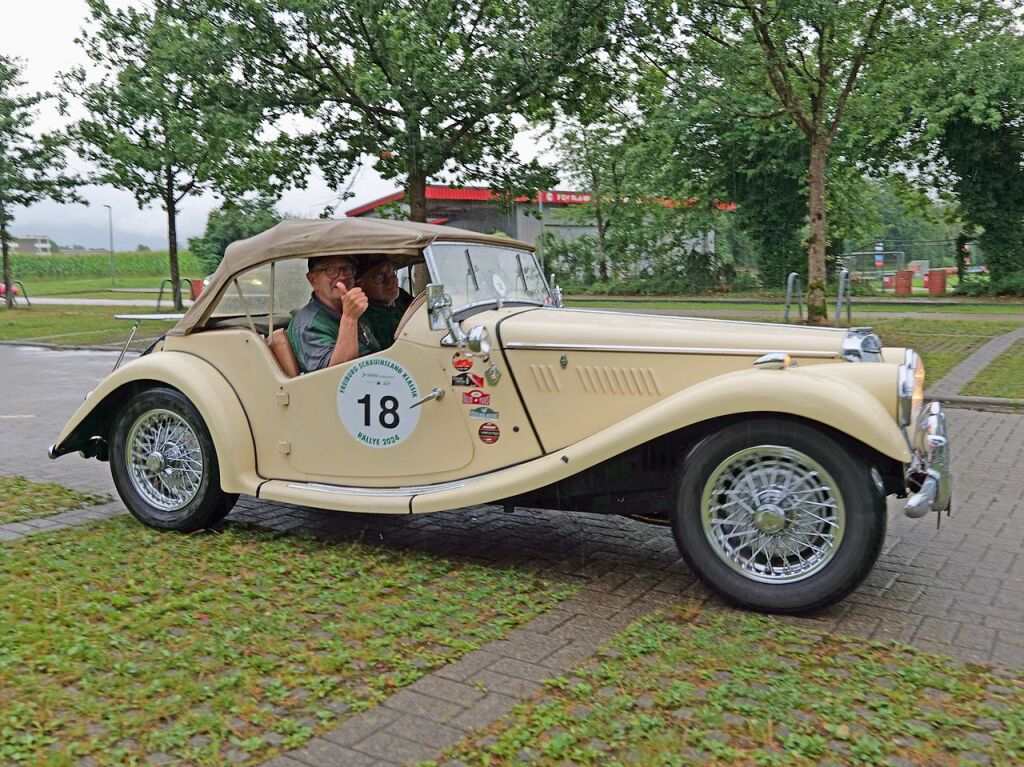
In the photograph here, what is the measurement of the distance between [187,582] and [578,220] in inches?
1255

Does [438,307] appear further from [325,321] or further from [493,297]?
[325,321]

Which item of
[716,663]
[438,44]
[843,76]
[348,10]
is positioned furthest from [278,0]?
[716,663]

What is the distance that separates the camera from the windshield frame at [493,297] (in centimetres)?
480

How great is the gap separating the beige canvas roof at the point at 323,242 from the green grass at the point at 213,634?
4.87 feet

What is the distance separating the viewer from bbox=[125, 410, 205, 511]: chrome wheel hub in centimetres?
525

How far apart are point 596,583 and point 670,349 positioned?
1.22 meters

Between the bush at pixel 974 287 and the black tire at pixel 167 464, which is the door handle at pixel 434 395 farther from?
the bush at pixel 974 287

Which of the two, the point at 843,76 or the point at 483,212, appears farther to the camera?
the point at 483,212

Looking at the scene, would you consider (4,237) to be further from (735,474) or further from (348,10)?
(735,474)

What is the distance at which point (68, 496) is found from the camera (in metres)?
6.18

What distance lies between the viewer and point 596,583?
4457 mm

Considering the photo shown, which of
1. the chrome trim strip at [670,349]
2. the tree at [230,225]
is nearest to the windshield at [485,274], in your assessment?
the chrome trim strip at [670,349]

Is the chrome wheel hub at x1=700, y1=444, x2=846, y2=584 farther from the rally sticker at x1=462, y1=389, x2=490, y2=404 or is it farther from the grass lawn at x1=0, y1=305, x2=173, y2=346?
the grass lawn at x1=0, y1=305, x2=173, y2=346

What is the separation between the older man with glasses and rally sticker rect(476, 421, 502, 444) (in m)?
0.87
